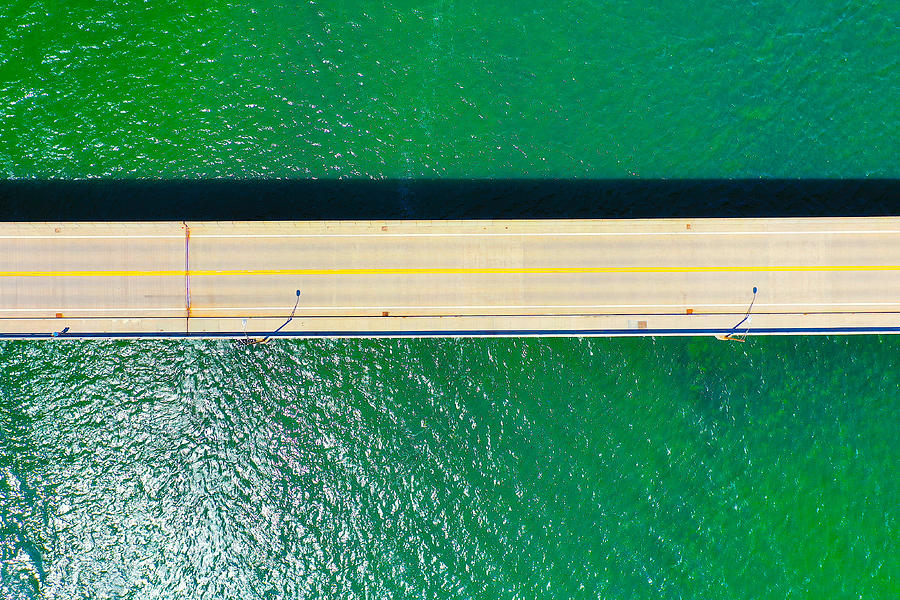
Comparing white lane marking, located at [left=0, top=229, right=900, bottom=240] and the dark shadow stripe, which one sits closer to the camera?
the dark shadow stripe

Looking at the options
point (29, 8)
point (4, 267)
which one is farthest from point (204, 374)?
point (29, 8)

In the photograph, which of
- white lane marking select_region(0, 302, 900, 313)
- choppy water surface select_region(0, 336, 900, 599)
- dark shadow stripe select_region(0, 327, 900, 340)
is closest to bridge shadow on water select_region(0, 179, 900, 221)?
white lane marking select_region(0, 302, 900, 313)

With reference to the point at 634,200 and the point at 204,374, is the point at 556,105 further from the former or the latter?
the point at 204,374

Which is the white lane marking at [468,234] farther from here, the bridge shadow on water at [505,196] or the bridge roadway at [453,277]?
the bridge shadow on water at [505,196]

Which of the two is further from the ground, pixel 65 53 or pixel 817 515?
pixel 65 53

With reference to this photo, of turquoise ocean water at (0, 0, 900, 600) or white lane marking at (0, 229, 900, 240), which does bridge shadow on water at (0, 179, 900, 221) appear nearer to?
turquoise ocean water at (0, 0, 900, 600)

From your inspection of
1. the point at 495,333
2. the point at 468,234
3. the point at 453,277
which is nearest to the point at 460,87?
the point at 468,234
